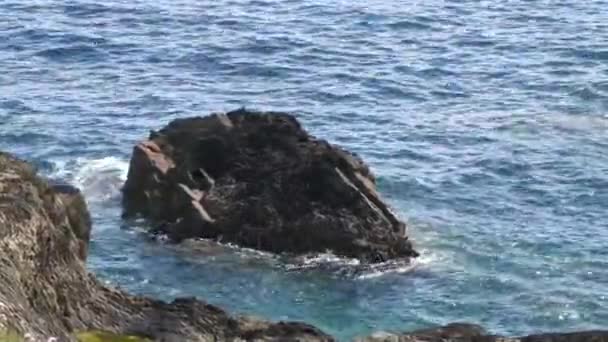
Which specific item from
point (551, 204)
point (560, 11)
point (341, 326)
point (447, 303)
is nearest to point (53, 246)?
point (341, 326)

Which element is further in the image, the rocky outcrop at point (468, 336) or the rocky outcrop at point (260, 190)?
the rocky outcrop at point (260, 190)

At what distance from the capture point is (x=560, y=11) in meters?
92.8

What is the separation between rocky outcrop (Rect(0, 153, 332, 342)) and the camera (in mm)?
28812

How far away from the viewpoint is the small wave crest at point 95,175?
198 feet

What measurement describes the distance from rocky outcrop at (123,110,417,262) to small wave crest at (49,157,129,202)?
116 inches

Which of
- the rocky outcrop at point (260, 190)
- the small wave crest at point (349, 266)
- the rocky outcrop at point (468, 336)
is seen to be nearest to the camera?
the rocky outcrop at point (468, 336)

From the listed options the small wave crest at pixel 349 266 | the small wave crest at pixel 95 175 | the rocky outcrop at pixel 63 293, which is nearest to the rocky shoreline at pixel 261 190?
the small wave crest at pixel 349 266

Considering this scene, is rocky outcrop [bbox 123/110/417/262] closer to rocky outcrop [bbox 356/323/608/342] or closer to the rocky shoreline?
the rocky shoreline

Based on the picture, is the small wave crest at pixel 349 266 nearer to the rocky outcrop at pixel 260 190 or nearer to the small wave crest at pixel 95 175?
the rocky outcrop at pixel 260 190

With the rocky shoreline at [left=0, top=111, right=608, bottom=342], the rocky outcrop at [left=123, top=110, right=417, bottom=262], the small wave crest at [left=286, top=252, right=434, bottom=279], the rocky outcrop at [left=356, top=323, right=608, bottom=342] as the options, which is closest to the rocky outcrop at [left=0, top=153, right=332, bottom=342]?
the rocky shoreline at [left=0, top=111, right=608, bottom=342]

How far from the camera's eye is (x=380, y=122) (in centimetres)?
7100

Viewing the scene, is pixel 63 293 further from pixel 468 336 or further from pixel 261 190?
pixel 261 190

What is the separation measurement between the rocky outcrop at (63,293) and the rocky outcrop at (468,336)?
6.07ft

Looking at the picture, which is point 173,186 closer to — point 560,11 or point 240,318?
point 240,318
